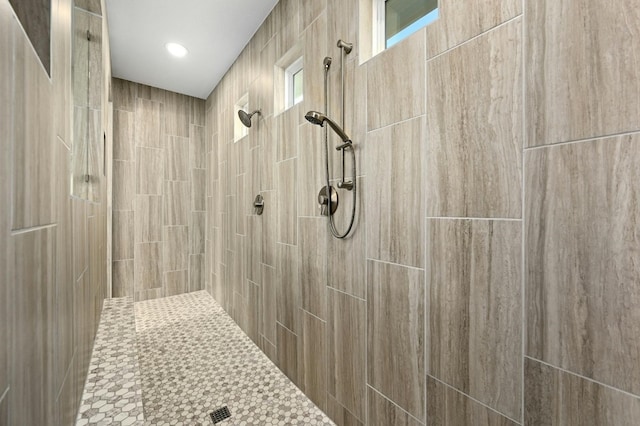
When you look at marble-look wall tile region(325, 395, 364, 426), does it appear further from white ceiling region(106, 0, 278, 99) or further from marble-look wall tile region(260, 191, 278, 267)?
white ceiling region(106, 0, 278, 99)

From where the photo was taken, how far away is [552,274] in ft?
2.77

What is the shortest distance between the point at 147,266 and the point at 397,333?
11.7 feet

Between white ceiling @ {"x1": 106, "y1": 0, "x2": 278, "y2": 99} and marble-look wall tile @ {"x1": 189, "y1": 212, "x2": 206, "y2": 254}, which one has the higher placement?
white ceiling @ {"x1": 106, "y1": 0, "x2": 278, "y2": 99}

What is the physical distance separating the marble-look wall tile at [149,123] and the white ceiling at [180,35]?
308mm

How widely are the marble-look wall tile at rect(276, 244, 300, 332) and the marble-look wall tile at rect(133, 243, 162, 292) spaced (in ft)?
7.73

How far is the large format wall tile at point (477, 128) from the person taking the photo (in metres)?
0.93

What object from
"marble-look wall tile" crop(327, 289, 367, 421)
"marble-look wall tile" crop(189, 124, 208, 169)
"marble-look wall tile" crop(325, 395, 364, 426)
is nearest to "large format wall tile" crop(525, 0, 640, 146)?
"marble-look wall tile" crop(327, 289, 367, 421)

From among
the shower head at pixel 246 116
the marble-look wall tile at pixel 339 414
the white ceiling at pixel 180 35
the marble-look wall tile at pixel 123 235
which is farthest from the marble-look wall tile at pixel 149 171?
the marble-look wall tile at pixel 339 414

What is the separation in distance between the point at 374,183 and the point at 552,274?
0.77m

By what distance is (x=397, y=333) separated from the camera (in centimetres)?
130

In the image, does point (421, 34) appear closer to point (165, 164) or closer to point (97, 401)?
point (97, 401)

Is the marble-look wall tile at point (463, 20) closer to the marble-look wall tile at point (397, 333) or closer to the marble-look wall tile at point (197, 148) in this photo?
the marble-look wall tile at point (397, 333)

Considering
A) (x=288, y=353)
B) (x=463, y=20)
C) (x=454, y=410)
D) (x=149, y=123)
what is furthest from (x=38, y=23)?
(x=149, y=123)

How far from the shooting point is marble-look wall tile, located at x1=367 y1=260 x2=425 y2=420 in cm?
121
